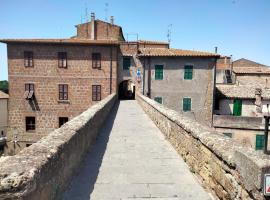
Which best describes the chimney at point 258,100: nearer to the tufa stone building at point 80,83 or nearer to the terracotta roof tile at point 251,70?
the tufa stone building at point 80,83

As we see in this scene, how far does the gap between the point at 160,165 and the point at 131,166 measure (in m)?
0.68

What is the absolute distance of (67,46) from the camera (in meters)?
25.3

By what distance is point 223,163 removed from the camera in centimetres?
369

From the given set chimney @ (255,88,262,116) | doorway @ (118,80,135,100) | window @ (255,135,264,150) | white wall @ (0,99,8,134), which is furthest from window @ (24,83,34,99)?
chimney @ (255,88,262,116)

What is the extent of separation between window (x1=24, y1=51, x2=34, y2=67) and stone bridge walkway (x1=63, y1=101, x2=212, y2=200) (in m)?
20.3

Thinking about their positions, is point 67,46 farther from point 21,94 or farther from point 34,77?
point 21,94

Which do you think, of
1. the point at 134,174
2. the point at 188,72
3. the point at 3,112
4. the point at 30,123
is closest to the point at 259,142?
the point at 188,72

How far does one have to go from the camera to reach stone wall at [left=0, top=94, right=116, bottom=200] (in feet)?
7.99

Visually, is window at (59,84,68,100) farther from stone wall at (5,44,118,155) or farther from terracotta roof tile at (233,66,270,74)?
terracotta roof tile at (233,66,270,74)

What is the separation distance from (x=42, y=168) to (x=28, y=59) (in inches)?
975

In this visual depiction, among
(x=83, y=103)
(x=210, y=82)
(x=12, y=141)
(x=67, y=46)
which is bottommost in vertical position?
(x=12, y=141)

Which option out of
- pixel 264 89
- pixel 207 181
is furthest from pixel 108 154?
pixel 264 89

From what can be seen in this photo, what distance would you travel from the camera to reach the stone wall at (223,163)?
2795 mm

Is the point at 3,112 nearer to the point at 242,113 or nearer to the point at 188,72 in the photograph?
the point at 188,72
